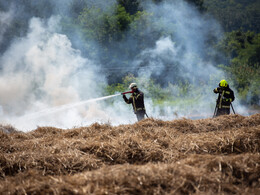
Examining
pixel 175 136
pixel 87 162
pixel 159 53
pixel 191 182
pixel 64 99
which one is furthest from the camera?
pixel 159 53

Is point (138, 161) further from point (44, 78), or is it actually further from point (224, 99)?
point (44, 78)

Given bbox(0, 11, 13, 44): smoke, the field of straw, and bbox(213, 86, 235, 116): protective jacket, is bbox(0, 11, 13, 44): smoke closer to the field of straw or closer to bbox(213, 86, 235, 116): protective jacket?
the field of straw

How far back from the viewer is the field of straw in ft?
10.6

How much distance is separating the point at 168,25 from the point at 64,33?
8.44 metres

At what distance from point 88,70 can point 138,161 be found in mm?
15718

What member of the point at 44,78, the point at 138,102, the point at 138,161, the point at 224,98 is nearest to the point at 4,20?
the point at 44,78

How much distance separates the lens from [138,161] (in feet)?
14.7

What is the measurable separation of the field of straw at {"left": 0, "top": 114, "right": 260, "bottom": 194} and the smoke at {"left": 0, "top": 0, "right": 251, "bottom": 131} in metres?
4.95

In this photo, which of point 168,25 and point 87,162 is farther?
point 168,25

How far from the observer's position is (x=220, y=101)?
915 centimetres

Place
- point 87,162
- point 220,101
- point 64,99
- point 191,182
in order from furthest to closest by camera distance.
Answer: point 64,99 < point 220,101 < point 87,162 < point 191,182

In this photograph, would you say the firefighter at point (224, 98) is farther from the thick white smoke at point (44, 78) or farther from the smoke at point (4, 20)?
the smoke at point (4, 20)

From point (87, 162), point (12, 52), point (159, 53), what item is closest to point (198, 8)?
point (159, 53)

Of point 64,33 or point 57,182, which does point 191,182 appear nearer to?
point 57,182
